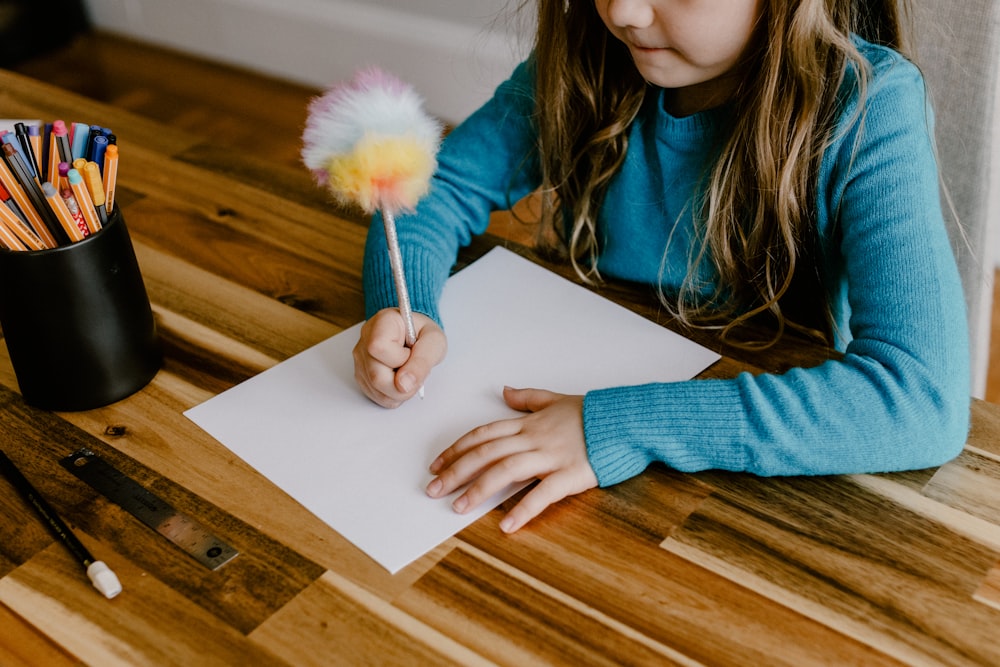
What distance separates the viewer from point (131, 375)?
31.3 inches

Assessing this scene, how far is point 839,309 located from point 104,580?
0.73m

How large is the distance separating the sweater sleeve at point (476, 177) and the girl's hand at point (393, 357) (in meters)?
0.15

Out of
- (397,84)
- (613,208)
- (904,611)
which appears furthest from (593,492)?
(613,208)

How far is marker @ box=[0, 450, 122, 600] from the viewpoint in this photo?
2.03 feet

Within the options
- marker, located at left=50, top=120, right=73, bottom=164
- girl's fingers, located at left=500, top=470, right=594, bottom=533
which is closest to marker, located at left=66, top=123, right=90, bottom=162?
marker, located at left=50, top=120, right=73, bottom=164

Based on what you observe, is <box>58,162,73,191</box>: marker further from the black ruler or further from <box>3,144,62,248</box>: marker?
the black ruler

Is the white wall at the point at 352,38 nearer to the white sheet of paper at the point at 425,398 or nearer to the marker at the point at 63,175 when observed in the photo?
the white sheet of paper at the point at 425,398

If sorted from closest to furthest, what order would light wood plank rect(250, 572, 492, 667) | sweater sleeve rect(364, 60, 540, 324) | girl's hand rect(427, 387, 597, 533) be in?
light wood plank rect(250, 572, 492, 667) < girl's hand rect(427, 387, 597, 533) < sweater sleeve rect(364, 60, 540, 324)

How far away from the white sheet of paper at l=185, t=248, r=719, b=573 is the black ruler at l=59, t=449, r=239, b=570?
0.07 meters

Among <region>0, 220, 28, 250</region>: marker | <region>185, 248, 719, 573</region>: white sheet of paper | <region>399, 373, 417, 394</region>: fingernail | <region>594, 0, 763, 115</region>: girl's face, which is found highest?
<region>594, 0, 763, 115</region>: girl's face

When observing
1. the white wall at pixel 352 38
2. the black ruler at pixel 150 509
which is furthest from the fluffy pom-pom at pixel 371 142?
the white wall at pixel 352 38

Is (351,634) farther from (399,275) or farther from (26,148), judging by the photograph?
(26,148)

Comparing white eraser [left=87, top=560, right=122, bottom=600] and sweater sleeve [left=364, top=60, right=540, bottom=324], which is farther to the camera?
sweater sleeve [left=364, top=60, right=540, bottom=324]

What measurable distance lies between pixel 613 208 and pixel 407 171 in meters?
0.45
